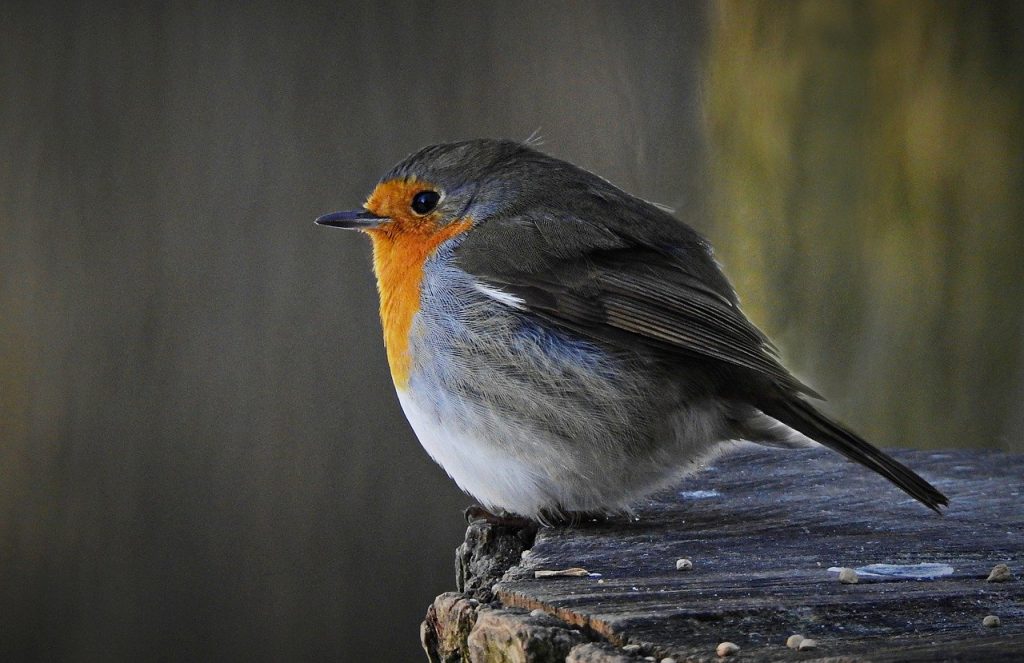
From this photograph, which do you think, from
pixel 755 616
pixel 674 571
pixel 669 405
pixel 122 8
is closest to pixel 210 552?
pixel 122 8

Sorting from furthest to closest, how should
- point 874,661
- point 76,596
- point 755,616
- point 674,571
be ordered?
point 76,596, point 674,571, point 755,616, point 874,661

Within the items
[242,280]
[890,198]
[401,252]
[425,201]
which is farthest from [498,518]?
[242,280]

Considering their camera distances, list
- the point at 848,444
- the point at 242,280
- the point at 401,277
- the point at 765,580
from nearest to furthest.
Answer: the point at 765,580, the point at 848,444, the point at 401,277, the point at 242,280

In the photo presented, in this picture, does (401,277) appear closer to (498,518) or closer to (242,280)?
(498,518)

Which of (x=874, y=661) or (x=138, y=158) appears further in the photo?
(x=138, y=158)

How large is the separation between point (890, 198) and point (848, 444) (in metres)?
1.41

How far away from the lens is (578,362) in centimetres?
241

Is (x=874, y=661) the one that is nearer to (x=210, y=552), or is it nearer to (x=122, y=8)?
(x=210, y=552)

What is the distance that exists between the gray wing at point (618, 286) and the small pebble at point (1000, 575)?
59 cm

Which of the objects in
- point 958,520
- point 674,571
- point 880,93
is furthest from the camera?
point 880,93

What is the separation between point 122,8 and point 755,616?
3.56m

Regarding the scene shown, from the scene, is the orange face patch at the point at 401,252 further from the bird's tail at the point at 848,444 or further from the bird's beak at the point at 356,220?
the bird's tail at the point at 848,444

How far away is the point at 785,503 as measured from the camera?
2.49 metres

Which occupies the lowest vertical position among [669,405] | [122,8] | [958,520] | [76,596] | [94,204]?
[76,596]
